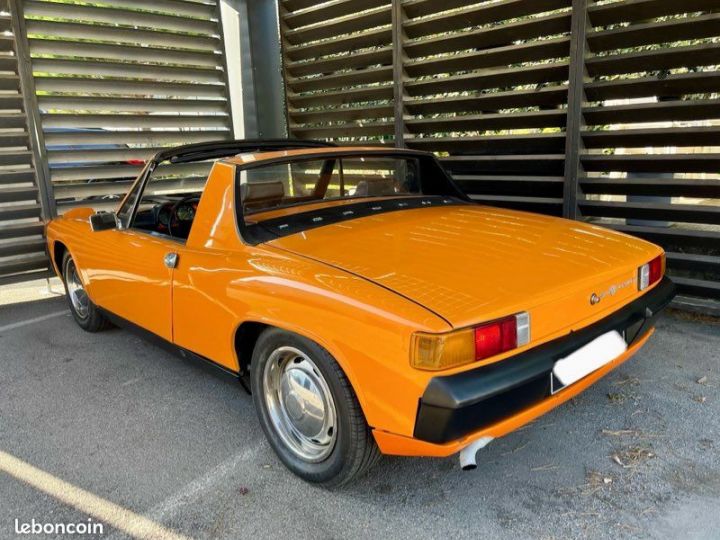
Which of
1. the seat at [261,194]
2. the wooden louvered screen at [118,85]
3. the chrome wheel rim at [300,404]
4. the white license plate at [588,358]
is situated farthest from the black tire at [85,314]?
the white license plate at [588,358]

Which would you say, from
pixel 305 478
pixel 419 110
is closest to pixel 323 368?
pixel 305 478

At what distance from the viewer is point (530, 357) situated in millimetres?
1978

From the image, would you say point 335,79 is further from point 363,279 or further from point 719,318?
point 363,279

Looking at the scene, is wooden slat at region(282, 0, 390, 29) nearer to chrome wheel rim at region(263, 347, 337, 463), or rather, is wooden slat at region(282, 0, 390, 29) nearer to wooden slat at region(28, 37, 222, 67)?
wooden slat at region(28, 37, 222, 67)

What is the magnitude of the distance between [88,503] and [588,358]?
210 cm

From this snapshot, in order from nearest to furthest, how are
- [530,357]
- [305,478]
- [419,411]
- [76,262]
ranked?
[419,411]
[530,357]
[305,478]
[76,262]

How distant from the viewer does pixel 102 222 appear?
3.46 m

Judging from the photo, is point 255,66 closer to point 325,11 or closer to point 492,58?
point 325,11

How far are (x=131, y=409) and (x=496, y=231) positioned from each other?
2207 mm

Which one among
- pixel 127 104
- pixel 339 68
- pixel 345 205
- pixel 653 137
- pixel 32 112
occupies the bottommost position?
pixel 345 205

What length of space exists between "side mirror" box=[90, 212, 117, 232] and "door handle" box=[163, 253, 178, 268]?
2.68ft

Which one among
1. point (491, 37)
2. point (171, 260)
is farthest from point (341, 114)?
point (171, 260)

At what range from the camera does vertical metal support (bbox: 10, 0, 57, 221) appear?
573 centimetres

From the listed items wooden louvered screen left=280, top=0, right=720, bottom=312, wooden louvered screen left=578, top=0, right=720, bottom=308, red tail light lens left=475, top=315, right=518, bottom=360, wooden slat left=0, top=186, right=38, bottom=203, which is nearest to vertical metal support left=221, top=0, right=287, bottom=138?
wooden louvered screen left=280, top=0, right=720, bottom=312
